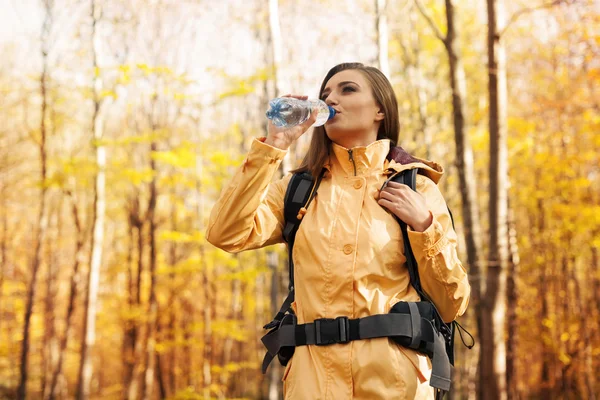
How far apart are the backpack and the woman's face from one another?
0.26m

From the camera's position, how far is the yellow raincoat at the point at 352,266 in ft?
7.32

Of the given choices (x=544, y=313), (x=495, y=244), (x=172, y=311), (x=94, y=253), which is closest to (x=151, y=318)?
(x=94, y=253)

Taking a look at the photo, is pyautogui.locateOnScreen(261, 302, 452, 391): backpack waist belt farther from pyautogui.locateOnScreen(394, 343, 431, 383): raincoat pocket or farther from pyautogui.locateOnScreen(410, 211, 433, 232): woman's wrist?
pyautogui.locateOnScreen(410, 211, 433, 232): woman's wrist

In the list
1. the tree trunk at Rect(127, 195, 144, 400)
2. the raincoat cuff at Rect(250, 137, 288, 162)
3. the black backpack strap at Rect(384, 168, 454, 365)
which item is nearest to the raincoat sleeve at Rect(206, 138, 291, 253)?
the raincoat cuff at Rect(250, 137, 288, 162)

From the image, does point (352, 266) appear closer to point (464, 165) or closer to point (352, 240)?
point (352, 240)

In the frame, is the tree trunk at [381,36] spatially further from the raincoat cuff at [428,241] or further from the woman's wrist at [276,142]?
the raincoat cuff at [428,241]

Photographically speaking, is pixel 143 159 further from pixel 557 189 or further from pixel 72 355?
pixel 72 355

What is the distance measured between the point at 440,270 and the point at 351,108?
806 millimetres

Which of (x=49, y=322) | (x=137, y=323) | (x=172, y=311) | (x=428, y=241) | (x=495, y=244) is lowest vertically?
(x=49, y=322)

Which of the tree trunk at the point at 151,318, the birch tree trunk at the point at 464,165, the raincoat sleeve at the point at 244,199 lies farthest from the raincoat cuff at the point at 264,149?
the tree trunk at the point at 151,318

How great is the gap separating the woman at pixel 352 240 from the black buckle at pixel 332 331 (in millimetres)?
30

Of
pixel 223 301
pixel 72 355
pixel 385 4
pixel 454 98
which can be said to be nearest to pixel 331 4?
pixel 385 4

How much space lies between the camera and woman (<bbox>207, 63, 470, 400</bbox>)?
88.3 inches

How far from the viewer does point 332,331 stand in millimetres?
2256
